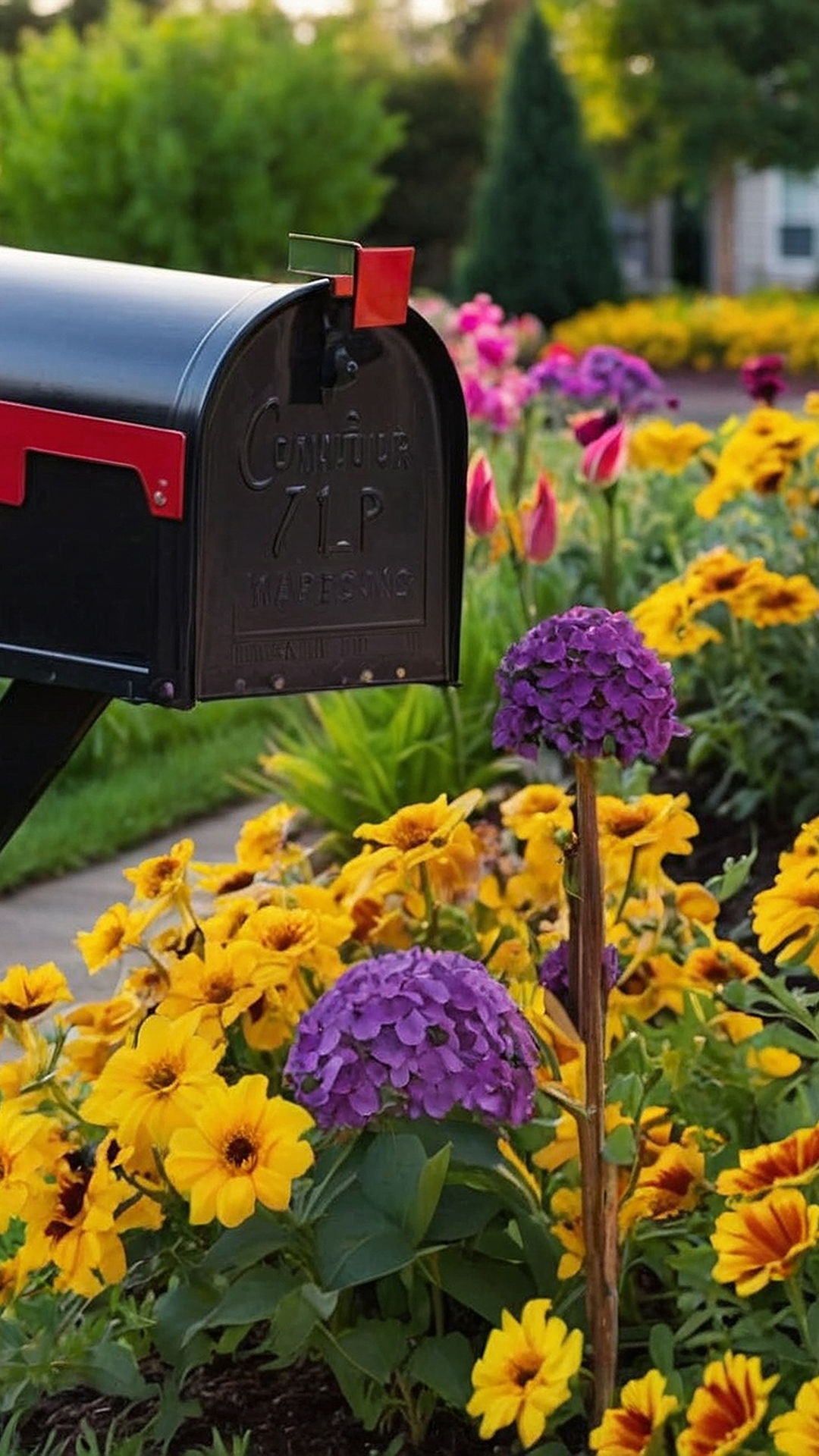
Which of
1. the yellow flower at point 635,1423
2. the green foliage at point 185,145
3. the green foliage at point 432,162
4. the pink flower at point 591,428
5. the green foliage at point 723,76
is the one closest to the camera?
the yellow flower at point 635,1423

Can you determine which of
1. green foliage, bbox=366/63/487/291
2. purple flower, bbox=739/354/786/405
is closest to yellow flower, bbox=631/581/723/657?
purple flower, bbox=739/354/786/405

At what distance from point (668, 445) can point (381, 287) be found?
2.56 metres

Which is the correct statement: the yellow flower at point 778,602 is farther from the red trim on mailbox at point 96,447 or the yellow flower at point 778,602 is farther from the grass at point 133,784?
the red trim on mailbox at point 96,447

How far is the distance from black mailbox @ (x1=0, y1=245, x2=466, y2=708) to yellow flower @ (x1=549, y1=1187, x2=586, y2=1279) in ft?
1.71

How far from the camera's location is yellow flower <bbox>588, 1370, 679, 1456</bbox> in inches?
65.7

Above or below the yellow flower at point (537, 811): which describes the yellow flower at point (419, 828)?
above

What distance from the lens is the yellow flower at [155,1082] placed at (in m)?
1.88

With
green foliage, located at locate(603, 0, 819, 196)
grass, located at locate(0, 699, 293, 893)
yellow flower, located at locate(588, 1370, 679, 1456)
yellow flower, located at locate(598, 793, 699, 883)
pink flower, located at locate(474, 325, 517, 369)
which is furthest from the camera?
green foliage, located at locate(603, 0, 819, 196)

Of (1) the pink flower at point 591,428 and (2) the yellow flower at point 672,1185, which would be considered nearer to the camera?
(2) the yellow flower at point 672,1185

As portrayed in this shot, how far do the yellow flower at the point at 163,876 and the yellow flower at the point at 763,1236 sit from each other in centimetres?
78

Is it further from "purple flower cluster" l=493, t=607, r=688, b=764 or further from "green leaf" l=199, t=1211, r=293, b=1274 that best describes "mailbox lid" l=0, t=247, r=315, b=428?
"green leaf" l=199, t=1211, r=293, b=1274

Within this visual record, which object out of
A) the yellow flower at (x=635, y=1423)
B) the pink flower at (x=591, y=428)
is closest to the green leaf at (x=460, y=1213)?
the yellow flower at (x=635, y=1423)

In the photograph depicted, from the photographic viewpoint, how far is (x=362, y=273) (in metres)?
1.74

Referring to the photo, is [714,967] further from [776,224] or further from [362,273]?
[776,224]
